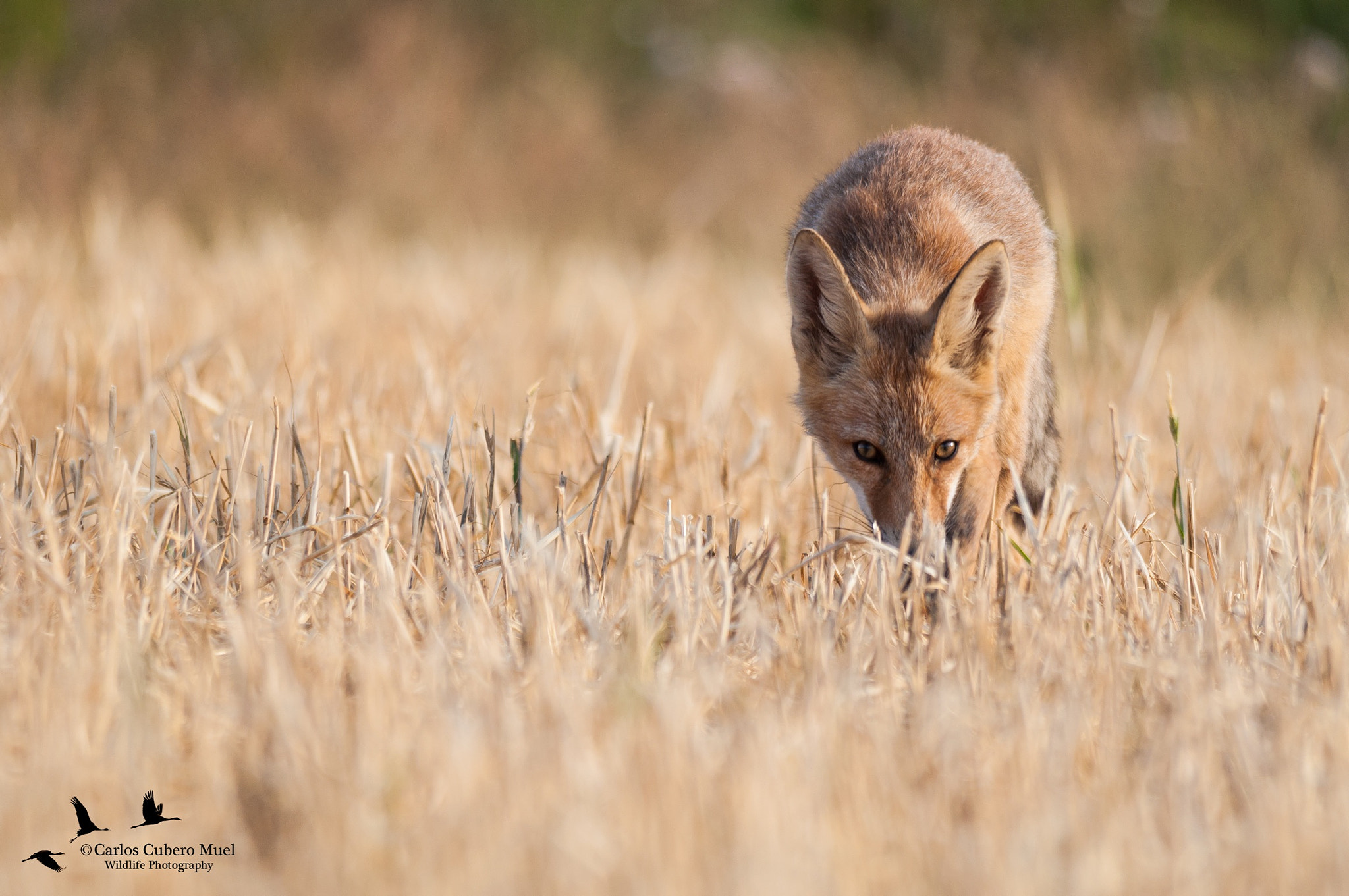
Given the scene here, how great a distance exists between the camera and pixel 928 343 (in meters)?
3.90

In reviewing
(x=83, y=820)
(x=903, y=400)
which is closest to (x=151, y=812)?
(x=83, y=820)

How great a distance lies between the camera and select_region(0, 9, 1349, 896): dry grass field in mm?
1960

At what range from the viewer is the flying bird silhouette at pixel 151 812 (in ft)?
6.79

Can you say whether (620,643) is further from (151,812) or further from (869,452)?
(869,452)

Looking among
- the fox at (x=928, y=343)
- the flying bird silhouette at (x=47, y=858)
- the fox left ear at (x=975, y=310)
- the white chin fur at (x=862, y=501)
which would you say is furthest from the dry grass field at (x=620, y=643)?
the fox left ear at (x=975, y=310)

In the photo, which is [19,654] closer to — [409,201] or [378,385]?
[378,385]

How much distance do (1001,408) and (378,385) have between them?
2569mm

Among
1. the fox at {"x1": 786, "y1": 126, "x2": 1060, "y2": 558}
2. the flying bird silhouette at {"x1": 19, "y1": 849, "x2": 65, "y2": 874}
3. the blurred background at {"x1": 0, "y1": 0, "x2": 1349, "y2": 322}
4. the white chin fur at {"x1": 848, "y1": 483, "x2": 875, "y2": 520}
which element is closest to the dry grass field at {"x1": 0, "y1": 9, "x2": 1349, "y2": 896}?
the flying bird silhouette at {"x1": 19, "y1": 849, "x2": 65, "y2": 874}

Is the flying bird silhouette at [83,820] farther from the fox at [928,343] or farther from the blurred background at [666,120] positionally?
the blurred background at [666,120]

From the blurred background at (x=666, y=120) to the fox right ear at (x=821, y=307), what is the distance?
4153 millimetres

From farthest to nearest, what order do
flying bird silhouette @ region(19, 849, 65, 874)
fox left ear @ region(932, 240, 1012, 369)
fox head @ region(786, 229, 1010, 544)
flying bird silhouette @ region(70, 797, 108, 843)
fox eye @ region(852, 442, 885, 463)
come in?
fox eye @ region(852, 442, 885, 463), fox head @ region(786, 229, 1010, 544), fox left ear @ region(932, 240, 1012, 369), flying bird silhouette @ region(70, 797, 108, 843), flying bird silhouette @ region(19, 849, 65, 874)

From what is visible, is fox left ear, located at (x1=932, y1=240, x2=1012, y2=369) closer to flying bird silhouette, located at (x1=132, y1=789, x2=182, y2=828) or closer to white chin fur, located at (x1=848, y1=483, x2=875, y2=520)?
white chin fur, located at (x1=848, y1=483, x2=875, y2=520)

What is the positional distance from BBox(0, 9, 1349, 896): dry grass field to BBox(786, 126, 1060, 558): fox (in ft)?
1.16

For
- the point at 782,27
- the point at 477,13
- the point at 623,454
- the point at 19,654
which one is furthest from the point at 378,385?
the point at 782,27
